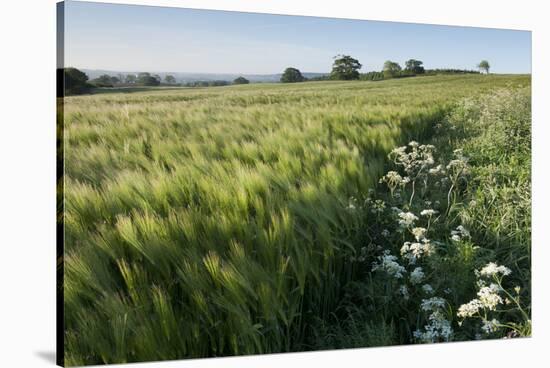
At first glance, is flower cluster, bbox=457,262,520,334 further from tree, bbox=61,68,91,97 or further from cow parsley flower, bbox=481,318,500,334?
tree, bbox=61,68,91,97

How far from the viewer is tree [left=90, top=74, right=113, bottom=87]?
328 cm

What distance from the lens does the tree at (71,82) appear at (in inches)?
126

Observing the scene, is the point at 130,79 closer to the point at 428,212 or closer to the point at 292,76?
the point at 292,76

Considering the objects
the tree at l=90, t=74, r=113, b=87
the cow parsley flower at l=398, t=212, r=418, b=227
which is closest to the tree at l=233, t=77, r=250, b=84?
the tree at l=90, t=74, r=113, b=87

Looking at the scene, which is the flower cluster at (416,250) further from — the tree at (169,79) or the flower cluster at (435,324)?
the tree at (169,79)

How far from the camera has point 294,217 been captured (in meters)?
3.56

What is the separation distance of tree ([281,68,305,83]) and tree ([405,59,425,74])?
686mm

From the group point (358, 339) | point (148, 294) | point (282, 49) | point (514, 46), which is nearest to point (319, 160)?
point (282, 49)

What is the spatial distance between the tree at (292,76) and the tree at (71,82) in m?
1.03

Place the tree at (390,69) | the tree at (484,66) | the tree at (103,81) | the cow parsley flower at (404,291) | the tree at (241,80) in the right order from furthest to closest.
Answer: the tree at (484,66)
the tree at (390,69)
the cow parsley flower at (404,291)
the tree at (241,80)
the tree at (103,81)

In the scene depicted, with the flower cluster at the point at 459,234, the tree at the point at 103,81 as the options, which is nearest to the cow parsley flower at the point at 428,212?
the flower cluster at the point at 459,234

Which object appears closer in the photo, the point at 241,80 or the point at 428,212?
the point at 241,80

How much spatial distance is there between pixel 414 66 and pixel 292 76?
78cm

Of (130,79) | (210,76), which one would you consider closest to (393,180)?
(210,76)
